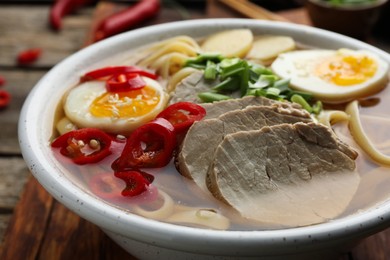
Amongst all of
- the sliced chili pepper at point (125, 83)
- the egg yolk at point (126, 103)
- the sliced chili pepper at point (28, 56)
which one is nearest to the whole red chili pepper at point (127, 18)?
the sliced chili pepper at point (28, 56)

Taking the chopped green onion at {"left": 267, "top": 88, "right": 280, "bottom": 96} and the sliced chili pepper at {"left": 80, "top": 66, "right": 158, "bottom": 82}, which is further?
the sliced chili pepper at {"left": 80, "top": 66, "right": 158, "bottom": 82}

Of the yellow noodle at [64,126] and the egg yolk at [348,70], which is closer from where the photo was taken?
the yellow noodle at [64,126]

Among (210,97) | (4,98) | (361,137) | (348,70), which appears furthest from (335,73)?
(4,98)

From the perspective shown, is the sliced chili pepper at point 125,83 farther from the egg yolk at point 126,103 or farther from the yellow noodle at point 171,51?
the yellow noodle at point 171,51

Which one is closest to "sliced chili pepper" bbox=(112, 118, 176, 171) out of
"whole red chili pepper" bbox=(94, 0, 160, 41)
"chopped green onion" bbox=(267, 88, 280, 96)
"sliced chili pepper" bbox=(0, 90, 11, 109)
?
"chopped green onion" bbox=(267, 88, 280, 96)

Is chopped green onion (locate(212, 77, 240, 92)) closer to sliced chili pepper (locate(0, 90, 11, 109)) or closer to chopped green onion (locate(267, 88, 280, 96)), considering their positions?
chopped green onion (locate(267, 88, 280, 96))

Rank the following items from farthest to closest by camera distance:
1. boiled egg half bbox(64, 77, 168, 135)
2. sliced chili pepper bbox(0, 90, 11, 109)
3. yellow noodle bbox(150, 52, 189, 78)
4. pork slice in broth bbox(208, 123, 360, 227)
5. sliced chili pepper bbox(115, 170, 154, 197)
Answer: sliced chili pepper bbox(0, 90, 11, 109) → yellow noodle bbox(150, 52, 189, 78) → boiled egg half bbox(64, 77, 168, 135) → sliced chili pepper bbox(115, 170, 154, 197) → pork slice in broth bbox(208, 123, 360, 227)

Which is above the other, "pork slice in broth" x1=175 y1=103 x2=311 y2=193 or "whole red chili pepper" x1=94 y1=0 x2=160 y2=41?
"pork slice in broth" x1=175 y1=103 x2=311 y2=193
